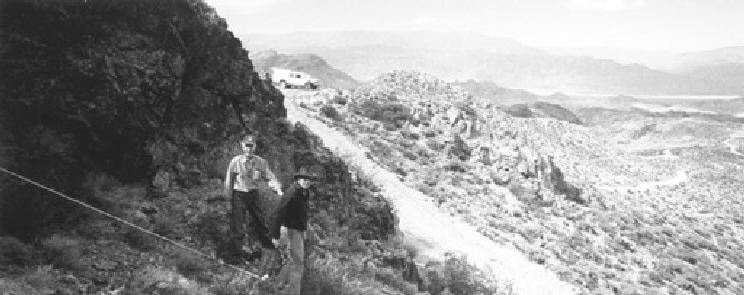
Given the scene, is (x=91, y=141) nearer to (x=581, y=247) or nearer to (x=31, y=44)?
(x=31, y=44)

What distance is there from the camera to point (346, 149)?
29406mm

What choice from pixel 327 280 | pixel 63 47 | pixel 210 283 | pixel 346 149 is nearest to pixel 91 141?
pixel 63 47

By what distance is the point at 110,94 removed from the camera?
31.8 feet

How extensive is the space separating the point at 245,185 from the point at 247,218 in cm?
100

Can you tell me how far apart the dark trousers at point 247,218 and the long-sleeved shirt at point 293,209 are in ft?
2.90

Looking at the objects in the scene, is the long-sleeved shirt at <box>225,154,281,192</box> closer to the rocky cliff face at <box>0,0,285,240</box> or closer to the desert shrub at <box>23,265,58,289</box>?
the rocky cliff face at <box>0,0,285,240</box>

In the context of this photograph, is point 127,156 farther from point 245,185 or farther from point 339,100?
point 339,100

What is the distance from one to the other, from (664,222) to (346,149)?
94.1 ft

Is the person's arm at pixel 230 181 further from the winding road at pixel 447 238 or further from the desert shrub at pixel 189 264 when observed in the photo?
the winding road at pixel 447 238

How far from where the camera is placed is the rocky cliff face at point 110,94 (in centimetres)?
843

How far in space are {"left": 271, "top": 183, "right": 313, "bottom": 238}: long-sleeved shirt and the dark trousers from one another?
89cm

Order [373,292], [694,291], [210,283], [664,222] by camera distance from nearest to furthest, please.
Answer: [210,283] < [373,292] < [694,291] < [664,222]

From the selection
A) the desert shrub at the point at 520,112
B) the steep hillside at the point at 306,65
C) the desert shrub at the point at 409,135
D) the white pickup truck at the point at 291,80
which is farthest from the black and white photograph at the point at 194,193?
the steep hillside at the point at 306,65

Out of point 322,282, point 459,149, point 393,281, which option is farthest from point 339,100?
point 322,282
